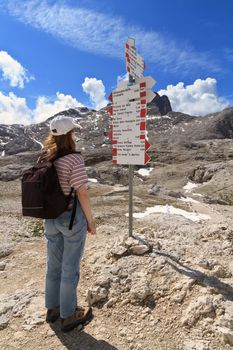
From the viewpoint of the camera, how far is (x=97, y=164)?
8944 cm

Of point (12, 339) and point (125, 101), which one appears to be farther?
point (125, 101)

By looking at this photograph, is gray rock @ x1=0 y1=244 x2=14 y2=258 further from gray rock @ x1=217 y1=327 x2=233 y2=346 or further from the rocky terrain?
gray rock @ x1=217 y1=327 x2=233 y2=346

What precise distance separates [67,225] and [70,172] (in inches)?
33.2

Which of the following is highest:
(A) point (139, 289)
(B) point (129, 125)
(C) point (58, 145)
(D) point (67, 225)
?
(B) point (129, 125)

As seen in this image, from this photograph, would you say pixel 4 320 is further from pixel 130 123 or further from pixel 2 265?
pixel 130 123

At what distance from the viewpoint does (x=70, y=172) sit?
585 cm

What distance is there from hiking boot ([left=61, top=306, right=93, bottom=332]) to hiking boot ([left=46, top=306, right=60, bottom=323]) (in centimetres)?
38

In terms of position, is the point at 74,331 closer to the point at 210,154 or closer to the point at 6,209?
the point at 6,209

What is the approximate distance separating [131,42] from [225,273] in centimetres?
566

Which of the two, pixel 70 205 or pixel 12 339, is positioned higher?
pixel 70 205

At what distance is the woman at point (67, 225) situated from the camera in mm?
5863

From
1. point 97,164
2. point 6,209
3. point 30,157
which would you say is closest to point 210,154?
point 97,164

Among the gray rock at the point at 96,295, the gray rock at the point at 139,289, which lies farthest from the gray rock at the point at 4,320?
the gray rock at the point at 139,289

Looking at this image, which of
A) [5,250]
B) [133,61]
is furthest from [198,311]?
[5,250]
